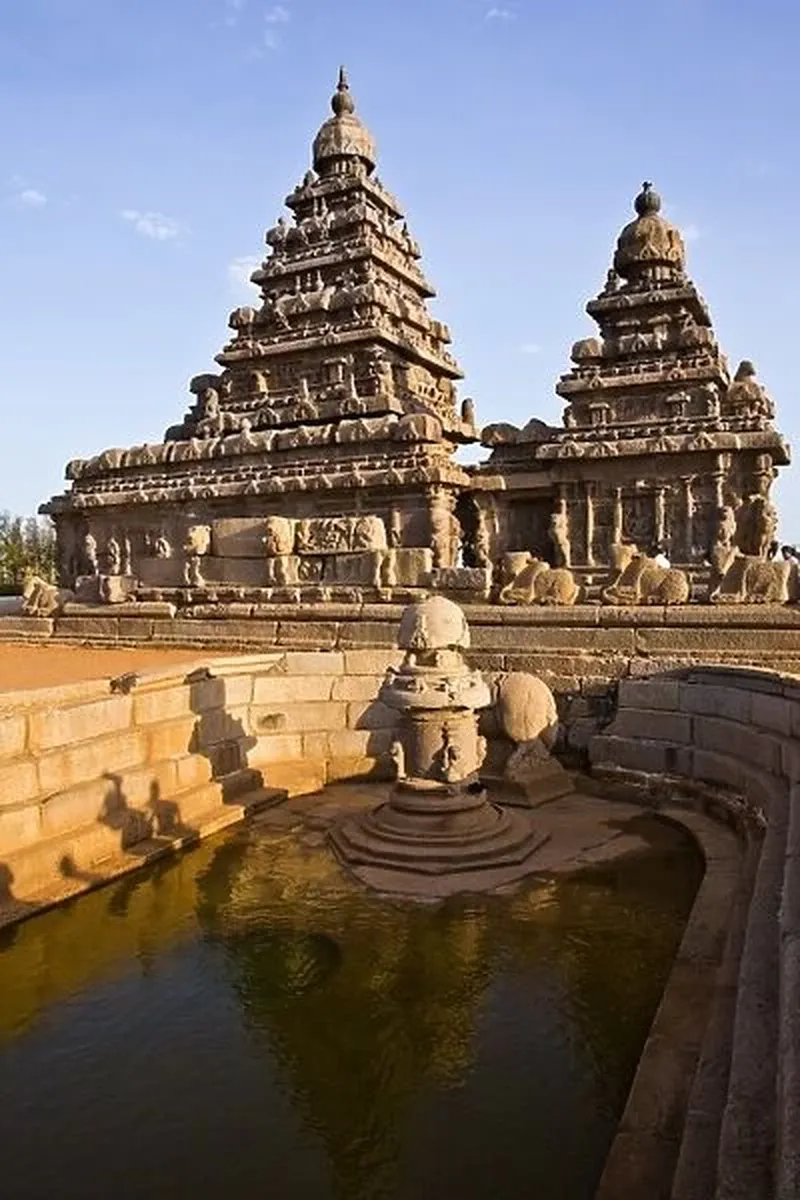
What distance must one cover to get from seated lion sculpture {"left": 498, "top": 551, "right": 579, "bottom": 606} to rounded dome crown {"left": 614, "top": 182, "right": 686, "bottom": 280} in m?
17.6

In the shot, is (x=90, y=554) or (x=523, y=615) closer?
(x=523, y=615)

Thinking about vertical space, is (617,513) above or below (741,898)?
above

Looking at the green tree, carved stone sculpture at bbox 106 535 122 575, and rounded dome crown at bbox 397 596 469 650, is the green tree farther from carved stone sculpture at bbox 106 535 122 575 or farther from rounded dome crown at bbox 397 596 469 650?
rounded dome crown at bbox 397 596 469 650

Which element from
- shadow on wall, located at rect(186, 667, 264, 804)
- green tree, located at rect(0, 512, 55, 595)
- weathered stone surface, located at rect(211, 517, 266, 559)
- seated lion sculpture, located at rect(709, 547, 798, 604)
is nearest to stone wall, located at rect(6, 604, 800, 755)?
seated lion sculpture, located at rect(709, 547, 798, 604)

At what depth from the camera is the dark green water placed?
3451mm

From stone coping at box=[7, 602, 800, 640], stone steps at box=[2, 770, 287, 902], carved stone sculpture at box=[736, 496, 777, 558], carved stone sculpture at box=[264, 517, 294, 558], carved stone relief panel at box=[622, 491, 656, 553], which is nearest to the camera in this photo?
stone steps at box=[2, 770, 287, 902]

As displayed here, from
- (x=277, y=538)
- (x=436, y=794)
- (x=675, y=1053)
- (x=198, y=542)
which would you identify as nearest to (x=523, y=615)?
(x=436, y=794)

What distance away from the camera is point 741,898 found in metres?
5.34

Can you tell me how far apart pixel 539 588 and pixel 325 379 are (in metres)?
14.6

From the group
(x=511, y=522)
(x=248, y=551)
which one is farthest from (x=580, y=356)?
(x=248, y=551)

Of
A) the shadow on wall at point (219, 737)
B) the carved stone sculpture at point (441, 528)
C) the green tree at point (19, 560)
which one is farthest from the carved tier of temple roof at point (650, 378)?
the green tree at point (19, 560)

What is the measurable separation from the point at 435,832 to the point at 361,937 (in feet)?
4.38

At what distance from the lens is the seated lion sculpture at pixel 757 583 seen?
417 inches

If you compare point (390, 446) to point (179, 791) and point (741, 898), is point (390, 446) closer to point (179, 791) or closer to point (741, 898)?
point (179, 791)
